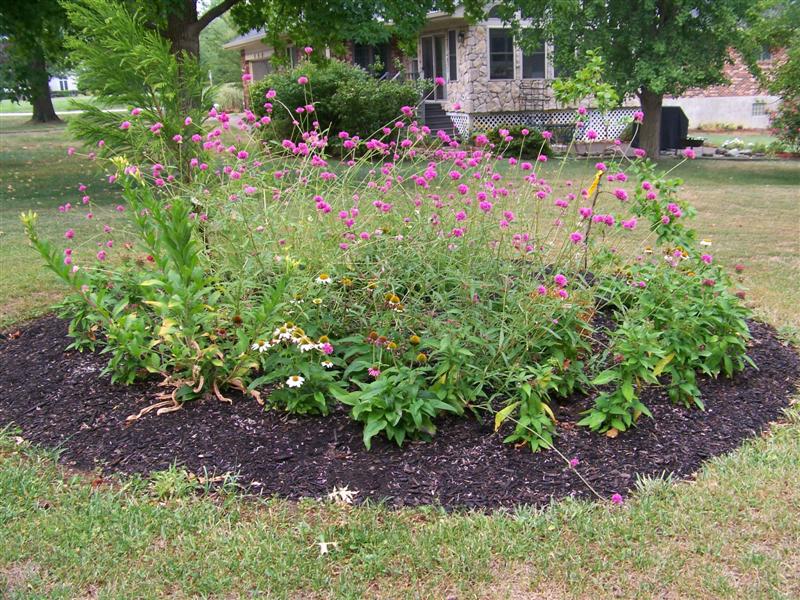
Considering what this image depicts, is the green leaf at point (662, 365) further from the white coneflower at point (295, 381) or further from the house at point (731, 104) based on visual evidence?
the house at point (731, 104)

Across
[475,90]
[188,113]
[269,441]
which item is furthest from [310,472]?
[475,90]

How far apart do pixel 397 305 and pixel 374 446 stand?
683 millimetres

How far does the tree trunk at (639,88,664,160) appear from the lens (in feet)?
55.9

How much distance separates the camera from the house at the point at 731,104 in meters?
25.9

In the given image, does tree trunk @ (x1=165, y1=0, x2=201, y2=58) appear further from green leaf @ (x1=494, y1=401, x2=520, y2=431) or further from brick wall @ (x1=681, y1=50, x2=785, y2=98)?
brick wall @ (x1=681, y1=50, x2=785, y2=98)

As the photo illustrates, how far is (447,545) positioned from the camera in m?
2.80

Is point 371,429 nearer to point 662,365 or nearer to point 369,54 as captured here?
point 662,365

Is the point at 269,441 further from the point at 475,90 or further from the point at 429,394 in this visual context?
the point at 475,90

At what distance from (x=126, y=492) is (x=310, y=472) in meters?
0.76

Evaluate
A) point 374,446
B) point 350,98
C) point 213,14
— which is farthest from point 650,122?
point 374,446

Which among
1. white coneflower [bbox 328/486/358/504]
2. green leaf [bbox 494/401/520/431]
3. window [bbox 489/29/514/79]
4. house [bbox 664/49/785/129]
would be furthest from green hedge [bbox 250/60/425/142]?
house [bbox 664/49/785/129]

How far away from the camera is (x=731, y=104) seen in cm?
2642

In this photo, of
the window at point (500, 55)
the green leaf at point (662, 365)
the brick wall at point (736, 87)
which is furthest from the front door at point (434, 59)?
the green leaf at point (662, 365)

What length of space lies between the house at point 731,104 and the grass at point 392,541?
25.4 metres
